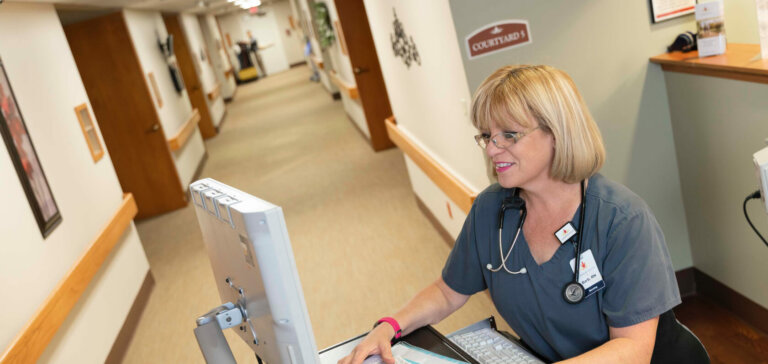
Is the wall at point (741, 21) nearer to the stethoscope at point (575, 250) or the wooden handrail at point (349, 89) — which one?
the stethoscope at point (575, 250)

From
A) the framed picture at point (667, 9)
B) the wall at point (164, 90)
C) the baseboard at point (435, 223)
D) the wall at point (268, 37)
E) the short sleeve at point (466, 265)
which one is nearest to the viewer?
the short sleeve at point (466, 265)

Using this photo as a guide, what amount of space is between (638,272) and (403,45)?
342 cm

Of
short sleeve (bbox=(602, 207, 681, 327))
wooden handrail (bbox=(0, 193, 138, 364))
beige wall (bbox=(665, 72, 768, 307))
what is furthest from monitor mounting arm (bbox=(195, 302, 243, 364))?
beige wall (bbox=(665, 72, 768, 307))

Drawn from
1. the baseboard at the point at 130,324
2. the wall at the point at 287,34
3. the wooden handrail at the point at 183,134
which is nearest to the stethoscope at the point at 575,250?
the baseboard at the point at 130,324

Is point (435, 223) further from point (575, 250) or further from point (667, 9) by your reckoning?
point (575, 250)

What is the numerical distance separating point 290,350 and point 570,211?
0.85m

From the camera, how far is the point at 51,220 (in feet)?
13.3

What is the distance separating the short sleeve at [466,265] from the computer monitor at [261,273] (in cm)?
73

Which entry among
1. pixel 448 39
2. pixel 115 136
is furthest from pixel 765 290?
pixel 115 136

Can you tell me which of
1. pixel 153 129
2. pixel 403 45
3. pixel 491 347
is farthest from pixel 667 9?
pixel 153 129

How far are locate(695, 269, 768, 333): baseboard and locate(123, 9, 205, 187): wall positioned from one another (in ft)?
21.1

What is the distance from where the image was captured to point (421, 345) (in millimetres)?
1740

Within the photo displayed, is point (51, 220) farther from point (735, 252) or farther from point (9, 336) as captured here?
point (735, 252)

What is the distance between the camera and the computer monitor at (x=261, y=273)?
43.4 inches
